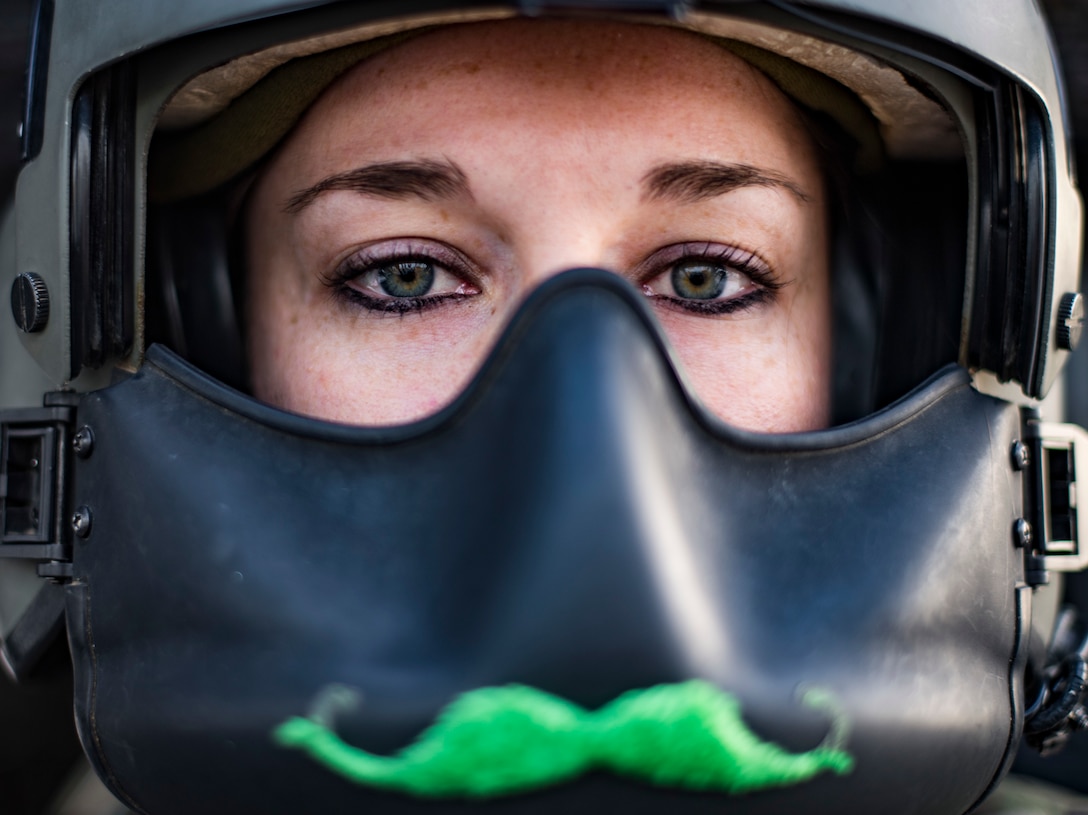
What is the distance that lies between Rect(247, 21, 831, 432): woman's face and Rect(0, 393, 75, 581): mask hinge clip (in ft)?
0.63

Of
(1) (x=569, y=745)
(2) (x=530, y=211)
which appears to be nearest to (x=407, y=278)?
(2) (x=530, y=211)

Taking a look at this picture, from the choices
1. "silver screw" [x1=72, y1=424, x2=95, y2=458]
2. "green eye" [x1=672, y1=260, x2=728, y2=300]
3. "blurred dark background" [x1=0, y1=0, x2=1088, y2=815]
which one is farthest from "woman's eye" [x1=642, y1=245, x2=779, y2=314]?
"blurred dark background" [x1=0, y1=0, x2=1088, y2=815]

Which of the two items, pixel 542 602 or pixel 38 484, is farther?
pixel 38 484

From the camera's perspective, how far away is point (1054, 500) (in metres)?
1.14

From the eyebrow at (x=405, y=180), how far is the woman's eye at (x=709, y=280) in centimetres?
18

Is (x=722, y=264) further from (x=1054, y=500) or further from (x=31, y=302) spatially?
(x=31, y=302)

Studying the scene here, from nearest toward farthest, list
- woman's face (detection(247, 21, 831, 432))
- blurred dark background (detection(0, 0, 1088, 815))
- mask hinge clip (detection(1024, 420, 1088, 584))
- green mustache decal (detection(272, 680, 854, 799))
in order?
green mustache decal (detection(272, 680, 854, 799)), woman's face (detection(247, 21, 831, 432)), mask hinge clip (detection(1024, 420, 1088, 584)), blurred dark background (detection(0, 0, 1088, 815))

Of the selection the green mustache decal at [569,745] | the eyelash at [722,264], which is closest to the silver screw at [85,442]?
the green mustache decal at [569,745]

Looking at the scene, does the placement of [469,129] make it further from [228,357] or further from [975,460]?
[975,460]

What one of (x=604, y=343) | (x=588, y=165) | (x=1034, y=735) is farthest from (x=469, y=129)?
(x=1034, y=735)

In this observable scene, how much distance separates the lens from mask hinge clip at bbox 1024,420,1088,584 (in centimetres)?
109

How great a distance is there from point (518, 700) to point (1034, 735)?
2.24 feet

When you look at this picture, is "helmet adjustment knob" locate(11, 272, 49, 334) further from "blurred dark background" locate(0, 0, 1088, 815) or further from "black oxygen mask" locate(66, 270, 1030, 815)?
A: "blurred dark background" locate(0, 0, 1088, 815)

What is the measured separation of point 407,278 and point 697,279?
0.86ft
